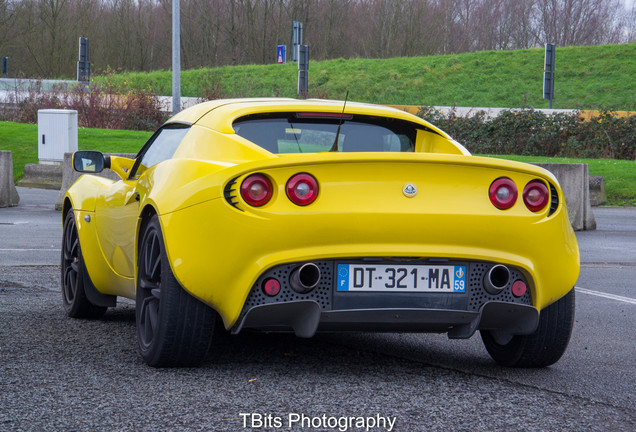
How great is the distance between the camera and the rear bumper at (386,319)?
13.3 ft

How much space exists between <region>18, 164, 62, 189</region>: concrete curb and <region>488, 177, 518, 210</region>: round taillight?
53.3 feet

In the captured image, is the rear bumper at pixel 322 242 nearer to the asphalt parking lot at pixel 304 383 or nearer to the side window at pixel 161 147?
the asphalt parking lot at pixel 304 383

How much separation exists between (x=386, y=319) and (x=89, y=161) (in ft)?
8.29

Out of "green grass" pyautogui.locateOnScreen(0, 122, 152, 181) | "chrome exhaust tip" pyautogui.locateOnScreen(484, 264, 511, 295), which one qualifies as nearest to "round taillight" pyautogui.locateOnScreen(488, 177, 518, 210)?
"chrome exhaust tip" pyautogui.locateOnScreen(484, 264, 511, 295)

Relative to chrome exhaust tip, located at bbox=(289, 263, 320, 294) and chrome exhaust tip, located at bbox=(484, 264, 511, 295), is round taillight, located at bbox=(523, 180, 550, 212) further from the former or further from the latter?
chrome exhaust tip, located at bbox=(289, 263, 320, 294)

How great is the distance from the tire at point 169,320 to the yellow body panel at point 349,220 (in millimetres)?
102

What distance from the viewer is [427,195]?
4.11 m

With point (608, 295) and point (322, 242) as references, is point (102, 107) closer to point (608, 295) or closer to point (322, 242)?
point (608, 295)

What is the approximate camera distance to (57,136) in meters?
19.8

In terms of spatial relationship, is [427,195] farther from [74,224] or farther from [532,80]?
[532,80]

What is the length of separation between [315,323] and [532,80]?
46250 mm

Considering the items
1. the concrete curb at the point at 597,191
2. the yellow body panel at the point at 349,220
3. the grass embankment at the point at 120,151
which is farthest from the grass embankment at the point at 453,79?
the yellow body panel at the point at 349,220

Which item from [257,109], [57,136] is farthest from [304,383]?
[57,136]

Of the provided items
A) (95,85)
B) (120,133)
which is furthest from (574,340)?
(95,85)
